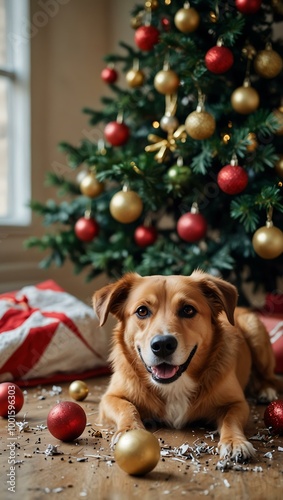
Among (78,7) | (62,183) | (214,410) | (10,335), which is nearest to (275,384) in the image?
(214,410)

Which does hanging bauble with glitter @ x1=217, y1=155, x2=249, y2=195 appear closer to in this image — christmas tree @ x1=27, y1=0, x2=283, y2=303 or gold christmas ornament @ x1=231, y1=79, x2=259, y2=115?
christmas tree @ x1=27, y1=0, x2=283, y2=303

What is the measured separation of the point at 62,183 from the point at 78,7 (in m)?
1.47

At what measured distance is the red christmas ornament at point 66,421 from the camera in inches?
59.8

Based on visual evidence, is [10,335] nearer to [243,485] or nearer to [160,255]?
[160,255]

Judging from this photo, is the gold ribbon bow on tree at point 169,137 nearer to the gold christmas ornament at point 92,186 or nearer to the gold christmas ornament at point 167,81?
the gold christmas ornament at point 167,81

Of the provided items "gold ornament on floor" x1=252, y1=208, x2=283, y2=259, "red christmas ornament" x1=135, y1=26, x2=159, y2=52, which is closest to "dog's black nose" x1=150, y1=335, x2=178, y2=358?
"gold ornament on floor" x1=252, y1=208, x2=283, y2=259

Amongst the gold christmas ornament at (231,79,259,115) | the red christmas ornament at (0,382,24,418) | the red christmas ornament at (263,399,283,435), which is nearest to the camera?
the red christmas ornament at (263,399,283,435)

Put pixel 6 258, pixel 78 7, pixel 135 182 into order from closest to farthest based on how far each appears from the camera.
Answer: pixel 135 182 < pixel 6 258 < pixel 78 7

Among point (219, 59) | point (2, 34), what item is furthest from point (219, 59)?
point (2, 34)

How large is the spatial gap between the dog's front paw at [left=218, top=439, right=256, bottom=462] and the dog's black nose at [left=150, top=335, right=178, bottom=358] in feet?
0.96

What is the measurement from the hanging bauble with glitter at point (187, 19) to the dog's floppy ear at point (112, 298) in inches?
46.3

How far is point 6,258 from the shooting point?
3.26 metres

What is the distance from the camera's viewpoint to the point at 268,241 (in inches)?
83.1

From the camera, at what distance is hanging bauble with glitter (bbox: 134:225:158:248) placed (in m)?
2.62
